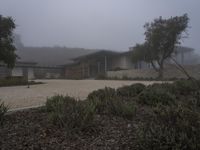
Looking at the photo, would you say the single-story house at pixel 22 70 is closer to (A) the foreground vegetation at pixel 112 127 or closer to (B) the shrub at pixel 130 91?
(B) the shrub at pixel 130 91

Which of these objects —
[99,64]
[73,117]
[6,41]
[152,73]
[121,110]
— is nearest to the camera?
[73,117]

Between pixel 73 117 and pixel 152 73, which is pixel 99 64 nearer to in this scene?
pixel 152 73

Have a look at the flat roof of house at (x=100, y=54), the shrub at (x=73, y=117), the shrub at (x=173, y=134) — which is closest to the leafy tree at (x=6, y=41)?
the shrub at (x=73, y=117)

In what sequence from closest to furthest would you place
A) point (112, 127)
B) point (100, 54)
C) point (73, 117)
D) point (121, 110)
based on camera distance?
1. point (73, 117)
2. point (112, 127)
3. point (121, 110)
4. point (100, 54)

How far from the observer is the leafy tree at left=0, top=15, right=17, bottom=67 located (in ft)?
70.9

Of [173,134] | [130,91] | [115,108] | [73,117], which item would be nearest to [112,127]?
[73,117]

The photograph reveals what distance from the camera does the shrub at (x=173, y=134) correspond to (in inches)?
152

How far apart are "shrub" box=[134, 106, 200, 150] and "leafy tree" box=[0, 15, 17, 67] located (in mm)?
19334

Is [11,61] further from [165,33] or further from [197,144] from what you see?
[197,144]

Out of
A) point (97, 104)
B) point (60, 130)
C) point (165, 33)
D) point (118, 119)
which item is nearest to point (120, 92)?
point (97, 104)

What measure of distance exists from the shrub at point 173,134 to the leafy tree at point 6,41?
1933cm

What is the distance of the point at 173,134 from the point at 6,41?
20.6m

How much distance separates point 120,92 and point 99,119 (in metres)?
3.62

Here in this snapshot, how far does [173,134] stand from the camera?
3.99m
